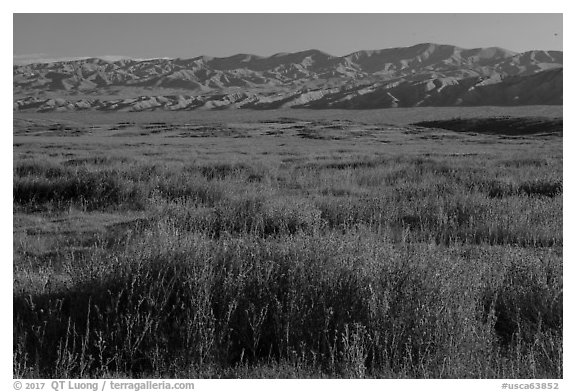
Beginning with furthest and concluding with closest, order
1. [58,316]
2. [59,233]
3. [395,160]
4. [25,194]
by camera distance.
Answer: [395,160] → [25,194] → [59,233] → [58,316]

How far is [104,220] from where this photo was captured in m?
9.39

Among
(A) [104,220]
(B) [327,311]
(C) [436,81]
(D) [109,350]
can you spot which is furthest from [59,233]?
(C) [436,81]

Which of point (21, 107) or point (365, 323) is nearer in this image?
point (365, 323)

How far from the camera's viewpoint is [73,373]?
3.93m

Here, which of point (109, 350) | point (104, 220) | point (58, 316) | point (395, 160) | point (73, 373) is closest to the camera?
point (73, 373)

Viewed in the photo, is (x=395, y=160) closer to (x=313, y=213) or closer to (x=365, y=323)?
(x=313, y=213)

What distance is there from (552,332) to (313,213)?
4370mm

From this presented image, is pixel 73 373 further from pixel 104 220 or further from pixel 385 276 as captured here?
pixel 104 220
